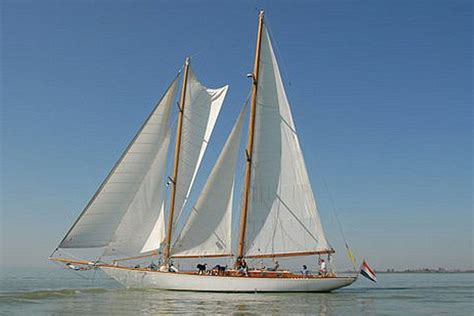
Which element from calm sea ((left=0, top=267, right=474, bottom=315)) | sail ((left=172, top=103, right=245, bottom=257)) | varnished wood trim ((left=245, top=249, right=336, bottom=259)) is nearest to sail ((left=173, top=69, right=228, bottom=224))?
sail ((left=172, top=103, right=245, bottom=257))

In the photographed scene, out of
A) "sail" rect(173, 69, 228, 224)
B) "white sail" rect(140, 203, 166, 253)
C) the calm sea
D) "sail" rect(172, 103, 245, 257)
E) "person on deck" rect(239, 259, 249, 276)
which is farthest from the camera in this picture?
"sail" rect(173, 69, 228, 224)

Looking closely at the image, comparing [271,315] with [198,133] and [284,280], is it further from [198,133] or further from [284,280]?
[198,133]

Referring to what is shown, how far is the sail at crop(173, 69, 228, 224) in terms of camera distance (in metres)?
37.7

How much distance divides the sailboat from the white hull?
0.08 metres

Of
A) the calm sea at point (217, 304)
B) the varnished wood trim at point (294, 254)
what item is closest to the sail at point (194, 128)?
the varnished wood trim at point (294, 254)

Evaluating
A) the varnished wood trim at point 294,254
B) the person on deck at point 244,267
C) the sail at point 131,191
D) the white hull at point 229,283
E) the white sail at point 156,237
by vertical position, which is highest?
the sail at point 131,191

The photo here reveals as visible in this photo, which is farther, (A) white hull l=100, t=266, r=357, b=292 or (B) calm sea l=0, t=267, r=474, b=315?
(A) white hull l=100, t=266, r=357, b=292

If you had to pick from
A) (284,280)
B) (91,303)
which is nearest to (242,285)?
(284,280)

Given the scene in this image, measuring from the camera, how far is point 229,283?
3284cm

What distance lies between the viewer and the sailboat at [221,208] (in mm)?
34281

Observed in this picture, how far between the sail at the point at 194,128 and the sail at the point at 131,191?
5.09ft

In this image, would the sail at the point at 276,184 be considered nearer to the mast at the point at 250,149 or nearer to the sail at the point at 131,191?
the mast at the point at 250,149

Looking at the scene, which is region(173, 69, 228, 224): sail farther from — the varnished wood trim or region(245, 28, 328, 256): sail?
the varnished wood trim

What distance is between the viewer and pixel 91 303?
92.9 feet
